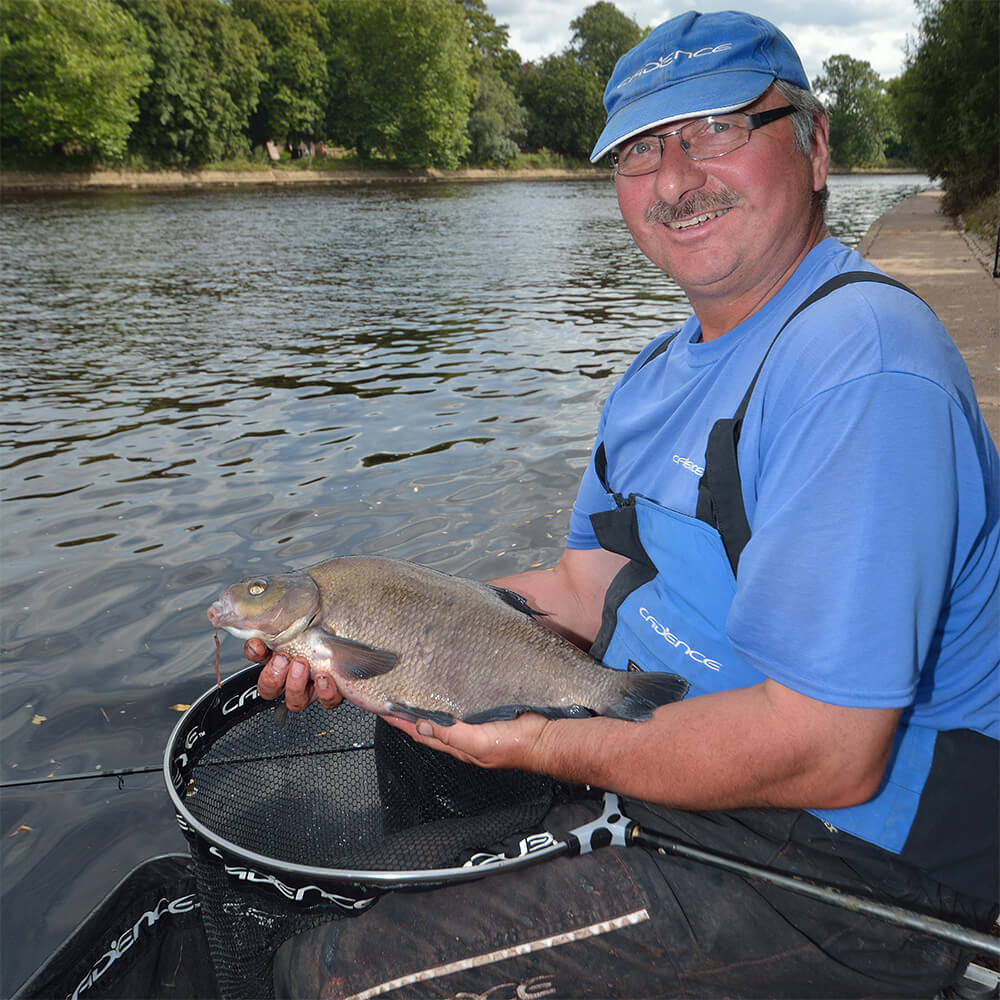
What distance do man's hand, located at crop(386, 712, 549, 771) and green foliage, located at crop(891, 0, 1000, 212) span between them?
29819 millimetres

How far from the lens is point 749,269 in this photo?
7.75 feet

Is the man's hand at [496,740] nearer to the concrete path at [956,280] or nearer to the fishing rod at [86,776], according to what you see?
the fishing rod at [86,776]

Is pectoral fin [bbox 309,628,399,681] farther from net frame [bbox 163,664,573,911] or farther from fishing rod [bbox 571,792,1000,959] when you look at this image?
fishing rod [bbox 571,792,1000,959]

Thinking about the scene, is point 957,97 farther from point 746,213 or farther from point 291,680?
point 291,680

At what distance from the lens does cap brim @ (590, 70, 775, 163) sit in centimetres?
229

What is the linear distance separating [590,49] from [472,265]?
11576cm

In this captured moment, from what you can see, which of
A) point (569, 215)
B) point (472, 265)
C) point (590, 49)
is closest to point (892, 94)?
point (569, 215)

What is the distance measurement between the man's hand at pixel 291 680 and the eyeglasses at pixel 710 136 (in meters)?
1.83

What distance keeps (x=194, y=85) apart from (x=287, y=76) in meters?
13.9

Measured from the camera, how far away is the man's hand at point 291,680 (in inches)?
110

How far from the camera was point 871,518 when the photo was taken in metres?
1.66

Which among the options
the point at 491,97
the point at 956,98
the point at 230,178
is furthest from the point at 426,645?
the point at 491,97

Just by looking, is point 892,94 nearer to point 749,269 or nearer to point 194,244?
point 194,244

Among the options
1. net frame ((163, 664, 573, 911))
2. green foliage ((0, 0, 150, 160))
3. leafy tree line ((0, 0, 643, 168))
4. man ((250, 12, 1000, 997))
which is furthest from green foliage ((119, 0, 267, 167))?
net frame ((163, 664, 573, 911))
